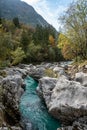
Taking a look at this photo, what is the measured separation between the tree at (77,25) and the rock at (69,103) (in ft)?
63.5

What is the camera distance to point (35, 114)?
78.0 ft

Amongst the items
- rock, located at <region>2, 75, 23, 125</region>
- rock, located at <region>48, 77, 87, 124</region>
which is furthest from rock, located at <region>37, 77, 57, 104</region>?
rock, located at <region>2, 75, 23, 125</region>

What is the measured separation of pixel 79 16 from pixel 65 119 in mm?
24045

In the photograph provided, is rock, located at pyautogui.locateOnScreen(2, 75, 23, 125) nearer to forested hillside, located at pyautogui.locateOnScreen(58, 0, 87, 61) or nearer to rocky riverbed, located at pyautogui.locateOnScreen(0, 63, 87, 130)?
rocky riverbed, located at pyautogui.locateOnScreen(0, 63, 87, 130)

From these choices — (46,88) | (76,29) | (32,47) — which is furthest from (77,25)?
(32,47)

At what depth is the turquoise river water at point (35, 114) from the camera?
69.0ft

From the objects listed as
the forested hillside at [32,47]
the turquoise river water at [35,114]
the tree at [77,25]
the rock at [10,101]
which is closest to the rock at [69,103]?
the turquoise river water at [35,114]

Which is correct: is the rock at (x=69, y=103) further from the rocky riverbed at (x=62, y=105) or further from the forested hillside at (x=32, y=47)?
the forested hillside at (x=32, y=47)

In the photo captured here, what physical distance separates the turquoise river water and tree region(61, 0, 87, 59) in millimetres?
15537

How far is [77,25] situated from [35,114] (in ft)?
72.9

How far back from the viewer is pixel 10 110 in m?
21.1

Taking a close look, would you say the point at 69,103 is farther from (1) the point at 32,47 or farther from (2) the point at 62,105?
(1) the point at 32,47

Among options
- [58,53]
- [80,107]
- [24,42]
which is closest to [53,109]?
[80,107]

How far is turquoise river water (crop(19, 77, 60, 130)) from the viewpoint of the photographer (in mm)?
21034
